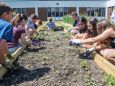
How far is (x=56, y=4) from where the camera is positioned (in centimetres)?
6694

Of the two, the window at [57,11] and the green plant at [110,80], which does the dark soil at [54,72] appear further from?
the window at [57,11]

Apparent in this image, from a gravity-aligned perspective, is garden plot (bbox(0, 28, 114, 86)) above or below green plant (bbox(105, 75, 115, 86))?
below

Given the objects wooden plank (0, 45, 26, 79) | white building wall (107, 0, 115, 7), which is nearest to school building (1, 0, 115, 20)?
white building wall (107, 0, 115, 7)

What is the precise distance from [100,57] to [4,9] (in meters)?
2.35

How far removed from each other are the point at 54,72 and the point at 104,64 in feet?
3.40

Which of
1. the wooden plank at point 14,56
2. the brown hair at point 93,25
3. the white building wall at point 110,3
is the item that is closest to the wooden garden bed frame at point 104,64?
the brown hair at point 93,25

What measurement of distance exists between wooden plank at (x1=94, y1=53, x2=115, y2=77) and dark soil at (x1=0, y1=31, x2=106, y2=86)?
0.09m

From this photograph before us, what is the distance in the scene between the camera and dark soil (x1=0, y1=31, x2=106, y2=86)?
6.44 m

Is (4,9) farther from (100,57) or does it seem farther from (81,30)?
(81,30)

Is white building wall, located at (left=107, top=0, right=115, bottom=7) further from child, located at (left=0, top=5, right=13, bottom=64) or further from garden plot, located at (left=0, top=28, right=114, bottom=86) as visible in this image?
child, located at (left=0, top=5, right=13, bottom=64)

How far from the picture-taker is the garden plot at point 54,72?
6.43 m

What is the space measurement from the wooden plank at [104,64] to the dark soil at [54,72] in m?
0.09

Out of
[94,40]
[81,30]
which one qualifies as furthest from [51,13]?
[94,40]

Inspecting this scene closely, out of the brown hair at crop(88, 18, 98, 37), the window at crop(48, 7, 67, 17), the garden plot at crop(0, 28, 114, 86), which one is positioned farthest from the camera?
the window at crop(48, 7, 67, 17)
